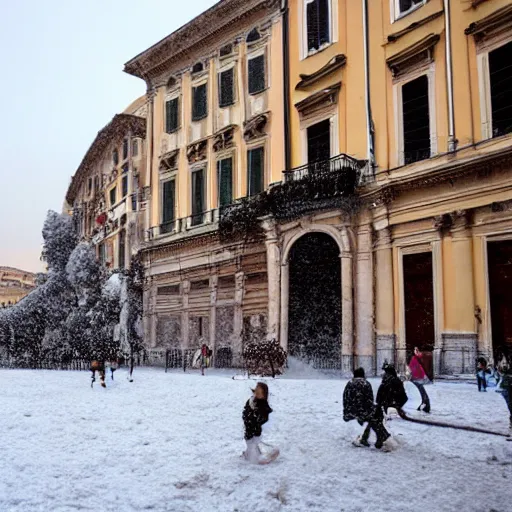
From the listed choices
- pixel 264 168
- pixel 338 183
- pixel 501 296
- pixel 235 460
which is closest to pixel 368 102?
pixel 338 183

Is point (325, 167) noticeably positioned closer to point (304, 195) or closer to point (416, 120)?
point (304, 195)

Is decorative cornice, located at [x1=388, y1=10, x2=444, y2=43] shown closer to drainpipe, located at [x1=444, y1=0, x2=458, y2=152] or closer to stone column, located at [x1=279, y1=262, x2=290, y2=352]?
drainpipe, located at [x1=444, y1=0, x2=458, y2=152]

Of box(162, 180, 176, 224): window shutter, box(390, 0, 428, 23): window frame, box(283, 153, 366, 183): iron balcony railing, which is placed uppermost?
box(390, 0, 428, 23): window frame

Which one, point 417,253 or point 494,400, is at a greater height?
point 417,253

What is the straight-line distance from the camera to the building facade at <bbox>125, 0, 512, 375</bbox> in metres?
13.3

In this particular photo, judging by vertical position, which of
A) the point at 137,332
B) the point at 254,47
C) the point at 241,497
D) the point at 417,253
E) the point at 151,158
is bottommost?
the point at 241,497

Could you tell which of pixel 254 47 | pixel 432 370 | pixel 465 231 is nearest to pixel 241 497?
pixel 432 370

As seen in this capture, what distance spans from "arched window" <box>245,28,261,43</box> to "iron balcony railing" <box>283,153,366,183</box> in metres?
5.01

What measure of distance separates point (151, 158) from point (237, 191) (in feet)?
18.8

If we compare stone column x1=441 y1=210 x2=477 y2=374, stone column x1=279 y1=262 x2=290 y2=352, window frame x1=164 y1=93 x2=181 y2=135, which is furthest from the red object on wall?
stone column x1=441 y1=210 x2=477 y2=374

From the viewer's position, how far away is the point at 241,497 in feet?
18.6

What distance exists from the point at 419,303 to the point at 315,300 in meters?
3.59

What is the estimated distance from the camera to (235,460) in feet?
23.0

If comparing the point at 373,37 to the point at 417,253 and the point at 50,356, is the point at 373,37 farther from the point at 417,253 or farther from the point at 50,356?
the point at 50,356
